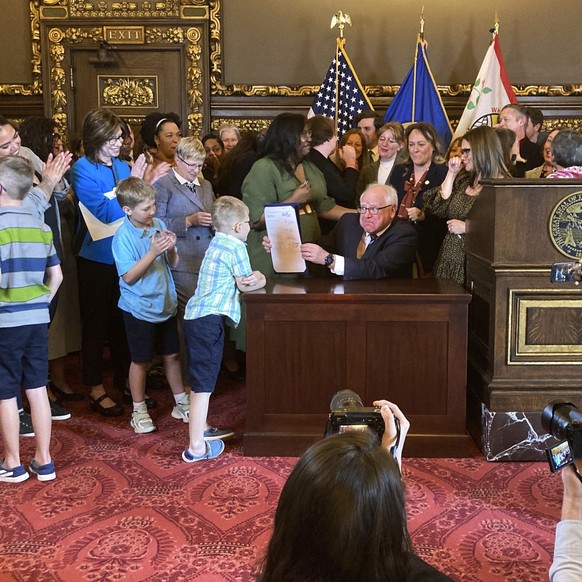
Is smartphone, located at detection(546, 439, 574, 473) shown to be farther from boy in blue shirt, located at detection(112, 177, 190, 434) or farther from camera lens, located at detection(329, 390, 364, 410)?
boy in blue shirt, located at detection(112, 177, 190, 434)

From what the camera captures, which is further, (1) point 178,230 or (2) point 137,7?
(2) point 137,7

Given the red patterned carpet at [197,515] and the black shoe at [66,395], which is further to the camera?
the black shoe at [66,395]

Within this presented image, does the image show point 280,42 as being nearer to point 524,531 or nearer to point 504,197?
point 504,197

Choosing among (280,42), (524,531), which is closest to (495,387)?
(524,531)

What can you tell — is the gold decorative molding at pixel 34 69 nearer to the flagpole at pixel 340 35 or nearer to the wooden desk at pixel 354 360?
the flagpole at pixel 340 35

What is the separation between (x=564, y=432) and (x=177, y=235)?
10.1ft

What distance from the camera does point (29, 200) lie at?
12.4ft

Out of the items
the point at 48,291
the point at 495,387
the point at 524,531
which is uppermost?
the point at 48,291

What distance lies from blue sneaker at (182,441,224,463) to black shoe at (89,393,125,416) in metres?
0.80

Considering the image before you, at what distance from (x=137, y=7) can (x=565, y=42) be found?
427cm

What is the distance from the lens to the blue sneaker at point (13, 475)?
3.46 metres

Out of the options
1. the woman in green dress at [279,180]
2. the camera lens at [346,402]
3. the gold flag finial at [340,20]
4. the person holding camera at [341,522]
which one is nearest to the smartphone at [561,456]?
the person holding camera at [341,522]

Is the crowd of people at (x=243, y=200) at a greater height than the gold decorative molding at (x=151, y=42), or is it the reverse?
the gold decorative molding at (x=151, y=42)

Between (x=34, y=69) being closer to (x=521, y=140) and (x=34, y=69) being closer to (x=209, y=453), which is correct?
(x=521, y=140)
